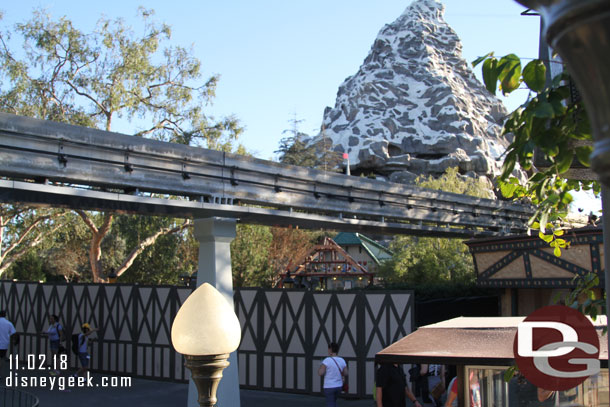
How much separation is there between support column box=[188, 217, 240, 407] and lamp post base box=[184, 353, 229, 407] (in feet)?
26.9

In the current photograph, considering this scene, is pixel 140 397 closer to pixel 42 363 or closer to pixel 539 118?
pixel 42 363

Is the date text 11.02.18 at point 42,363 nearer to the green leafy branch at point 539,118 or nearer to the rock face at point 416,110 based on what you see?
the green leafy branch at point 539,118

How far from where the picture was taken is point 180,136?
28.2 meters

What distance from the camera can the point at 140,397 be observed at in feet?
53.1

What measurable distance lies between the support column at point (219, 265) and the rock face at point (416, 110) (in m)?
56.5

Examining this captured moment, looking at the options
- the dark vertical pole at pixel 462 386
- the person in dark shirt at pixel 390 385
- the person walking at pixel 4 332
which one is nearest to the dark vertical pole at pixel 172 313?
the person walking at pixel 4 332

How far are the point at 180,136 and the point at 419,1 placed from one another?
8045 centimetres

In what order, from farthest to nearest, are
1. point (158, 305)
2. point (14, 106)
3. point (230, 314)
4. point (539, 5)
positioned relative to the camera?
point (14, 106) → point (158, 305) → point (230, 314) → point (539, 5)

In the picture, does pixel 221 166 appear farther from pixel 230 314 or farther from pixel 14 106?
pixel 14 106

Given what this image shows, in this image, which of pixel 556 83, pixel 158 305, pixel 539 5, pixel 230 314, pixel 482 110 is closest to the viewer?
pixel 539 5

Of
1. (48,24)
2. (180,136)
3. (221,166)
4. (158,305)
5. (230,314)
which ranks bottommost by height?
(158,305)

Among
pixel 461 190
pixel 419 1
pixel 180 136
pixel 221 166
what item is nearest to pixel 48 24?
pixel 180 136

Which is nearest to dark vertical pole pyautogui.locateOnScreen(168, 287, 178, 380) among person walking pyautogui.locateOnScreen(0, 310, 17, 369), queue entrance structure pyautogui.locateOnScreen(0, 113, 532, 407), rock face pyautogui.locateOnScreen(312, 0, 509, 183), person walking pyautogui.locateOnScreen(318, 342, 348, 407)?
person walking pyautogui.locateOnScreen(0, 310, 17, 369)

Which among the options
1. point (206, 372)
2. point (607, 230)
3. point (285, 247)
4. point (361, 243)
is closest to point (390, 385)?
point (206, 372)
